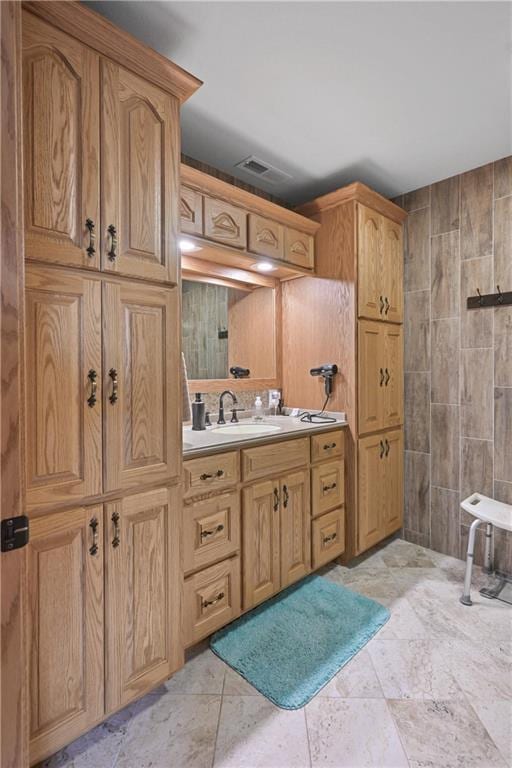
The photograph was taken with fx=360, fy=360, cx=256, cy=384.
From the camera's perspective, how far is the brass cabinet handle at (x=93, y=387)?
117 cm

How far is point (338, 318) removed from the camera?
238 centimetres

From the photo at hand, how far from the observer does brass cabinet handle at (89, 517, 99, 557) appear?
3.84 ft

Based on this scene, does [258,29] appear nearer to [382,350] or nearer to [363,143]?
[363,143]

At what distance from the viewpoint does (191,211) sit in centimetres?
184

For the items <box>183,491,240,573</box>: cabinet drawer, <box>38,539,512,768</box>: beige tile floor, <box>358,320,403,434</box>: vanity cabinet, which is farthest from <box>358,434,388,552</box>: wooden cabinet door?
<box>183,491,240,573</box>: cabinet drawer

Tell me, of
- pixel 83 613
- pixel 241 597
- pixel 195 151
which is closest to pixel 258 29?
pixel 195 151

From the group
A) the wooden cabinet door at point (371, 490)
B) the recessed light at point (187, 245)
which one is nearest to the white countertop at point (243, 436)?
the wooden cabinet door at point (371, 490)

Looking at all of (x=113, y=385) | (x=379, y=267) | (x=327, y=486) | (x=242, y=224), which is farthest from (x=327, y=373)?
(x=113, y=385)

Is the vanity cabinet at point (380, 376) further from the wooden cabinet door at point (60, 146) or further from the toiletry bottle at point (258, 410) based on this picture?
the wooden cabinet door at point (60, 146)

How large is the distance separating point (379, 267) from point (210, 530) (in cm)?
200

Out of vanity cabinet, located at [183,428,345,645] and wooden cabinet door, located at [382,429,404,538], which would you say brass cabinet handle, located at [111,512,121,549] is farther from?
wooden cabinet door, located at [382,429,404,538]

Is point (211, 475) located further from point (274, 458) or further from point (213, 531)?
point (274, 458)

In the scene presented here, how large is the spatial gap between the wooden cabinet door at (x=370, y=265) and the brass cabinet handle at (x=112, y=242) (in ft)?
5.21

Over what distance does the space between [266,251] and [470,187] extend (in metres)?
1.45
